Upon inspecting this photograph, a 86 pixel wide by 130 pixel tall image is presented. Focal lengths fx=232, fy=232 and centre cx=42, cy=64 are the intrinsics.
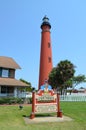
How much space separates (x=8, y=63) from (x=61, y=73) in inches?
478

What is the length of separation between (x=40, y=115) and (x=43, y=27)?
33473 millimetres

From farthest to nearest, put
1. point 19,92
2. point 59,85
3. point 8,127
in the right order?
1. point 59,85
2. point 19,92
3. point 8,127

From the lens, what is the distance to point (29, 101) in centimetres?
2798

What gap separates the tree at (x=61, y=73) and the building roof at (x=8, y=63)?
10343 mm

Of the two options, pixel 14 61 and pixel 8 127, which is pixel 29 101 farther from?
pixel 8 127

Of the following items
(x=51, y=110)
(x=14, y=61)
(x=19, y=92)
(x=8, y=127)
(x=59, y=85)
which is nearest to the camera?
(x=8, y=127)

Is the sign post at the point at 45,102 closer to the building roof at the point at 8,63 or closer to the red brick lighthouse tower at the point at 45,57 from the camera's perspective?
the building roof at the point at 8,63

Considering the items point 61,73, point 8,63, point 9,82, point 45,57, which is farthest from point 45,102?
point 45,57

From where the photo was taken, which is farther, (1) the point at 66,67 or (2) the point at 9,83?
(1) the point at 66,67

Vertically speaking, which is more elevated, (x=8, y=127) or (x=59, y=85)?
(x=59, y=85)

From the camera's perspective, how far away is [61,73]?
4147 centimetres

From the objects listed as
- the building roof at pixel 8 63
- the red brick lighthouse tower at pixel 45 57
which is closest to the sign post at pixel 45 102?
the building roof at pixel 8 63

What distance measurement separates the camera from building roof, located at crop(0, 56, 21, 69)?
31492 millimetres

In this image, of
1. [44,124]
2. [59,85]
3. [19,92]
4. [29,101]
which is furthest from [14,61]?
[44,124]
